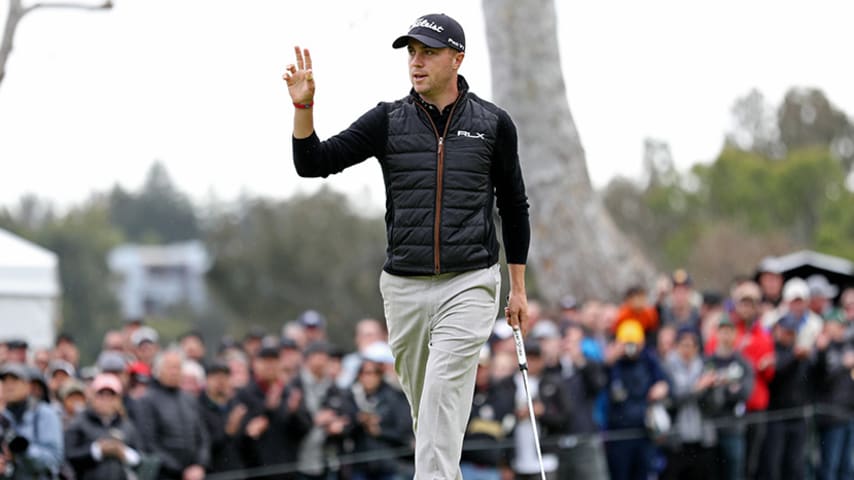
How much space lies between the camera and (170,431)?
11492mm

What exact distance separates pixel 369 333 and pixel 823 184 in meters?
54.1

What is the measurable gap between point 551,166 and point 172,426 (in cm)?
957

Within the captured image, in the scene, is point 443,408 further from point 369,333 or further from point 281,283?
point 281,283

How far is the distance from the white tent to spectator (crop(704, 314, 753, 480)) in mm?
6554

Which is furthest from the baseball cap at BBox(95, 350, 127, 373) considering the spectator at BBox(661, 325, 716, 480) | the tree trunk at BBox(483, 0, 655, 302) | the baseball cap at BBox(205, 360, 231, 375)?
the tree trunk at BBox(483, 0, 655, 302)

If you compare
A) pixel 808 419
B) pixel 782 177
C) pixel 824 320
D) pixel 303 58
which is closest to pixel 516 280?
pixel 303 58

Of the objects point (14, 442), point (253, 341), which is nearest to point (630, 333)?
point (253, 341)

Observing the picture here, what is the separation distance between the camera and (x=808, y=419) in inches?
595

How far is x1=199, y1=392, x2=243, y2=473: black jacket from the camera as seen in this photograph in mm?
12000

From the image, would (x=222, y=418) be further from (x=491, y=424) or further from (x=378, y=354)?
(x=491, y=424)

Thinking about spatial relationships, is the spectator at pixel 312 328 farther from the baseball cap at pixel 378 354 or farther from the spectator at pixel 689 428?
the spectator at pixel 689 428

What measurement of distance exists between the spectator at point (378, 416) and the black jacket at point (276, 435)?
1.55 feet

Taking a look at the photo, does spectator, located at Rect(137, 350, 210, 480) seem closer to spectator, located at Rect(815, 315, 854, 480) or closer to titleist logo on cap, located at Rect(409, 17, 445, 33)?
titleist logo on cap, located at Rect(409, 17, 445, 33)

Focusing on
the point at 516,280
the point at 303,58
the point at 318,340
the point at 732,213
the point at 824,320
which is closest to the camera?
the point at 303,58
